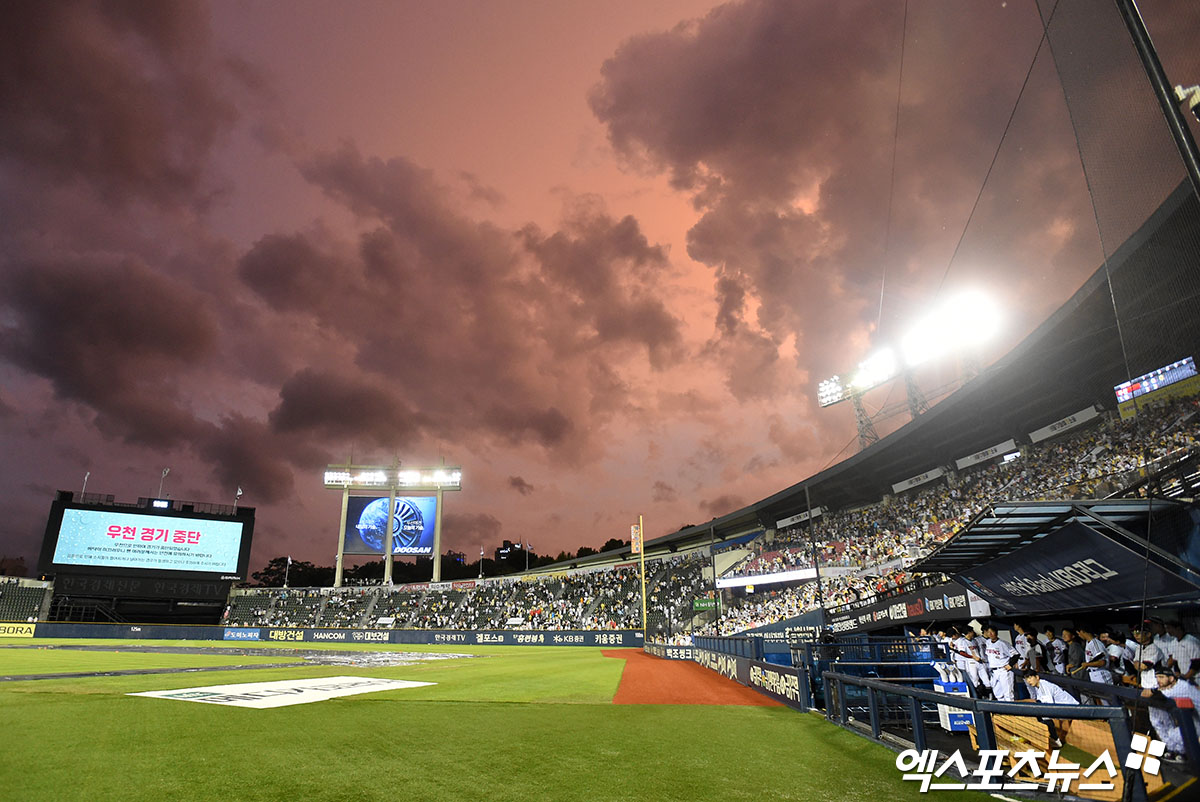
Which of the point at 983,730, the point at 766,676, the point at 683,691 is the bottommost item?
the point at 683,691

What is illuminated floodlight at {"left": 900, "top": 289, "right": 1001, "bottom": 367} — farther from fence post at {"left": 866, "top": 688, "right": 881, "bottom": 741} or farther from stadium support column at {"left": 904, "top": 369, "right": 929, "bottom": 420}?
fence post at {"left": 866, "top": 688, "right": 881, "bottom": 741}

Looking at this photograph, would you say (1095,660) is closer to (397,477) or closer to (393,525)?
(393,525)

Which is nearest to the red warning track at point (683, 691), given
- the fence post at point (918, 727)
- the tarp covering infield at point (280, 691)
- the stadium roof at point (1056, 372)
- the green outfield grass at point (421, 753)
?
the green outfield grass at point (421, 753)

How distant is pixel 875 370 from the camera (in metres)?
48.4

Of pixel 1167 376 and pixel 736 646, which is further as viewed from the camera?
pixel 736 646

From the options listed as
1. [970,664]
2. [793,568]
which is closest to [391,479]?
[793,568]

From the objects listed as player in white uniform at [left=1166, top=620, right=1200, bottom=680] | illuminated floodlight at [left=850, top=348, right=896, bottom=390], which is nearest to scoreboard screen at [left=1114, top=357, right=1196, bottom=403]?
player in white uniform at [left=1166, top=620, right=1200, bottom=680]

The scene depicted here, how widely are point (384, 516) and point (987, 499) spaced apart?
→ 5573cm

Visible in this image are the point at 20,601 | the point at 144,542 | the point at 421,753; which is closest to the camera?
the point at 421,753

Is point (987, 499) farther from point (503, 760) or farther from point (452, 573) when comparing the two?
point (452, 573)

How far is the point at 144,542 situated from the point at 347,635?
1052 inches

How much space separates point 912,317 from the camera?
35094mm

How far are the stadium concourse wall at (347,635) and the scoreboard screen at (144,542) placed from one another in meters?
9.63

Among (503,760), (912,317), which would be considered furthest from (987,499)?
(503,760)
